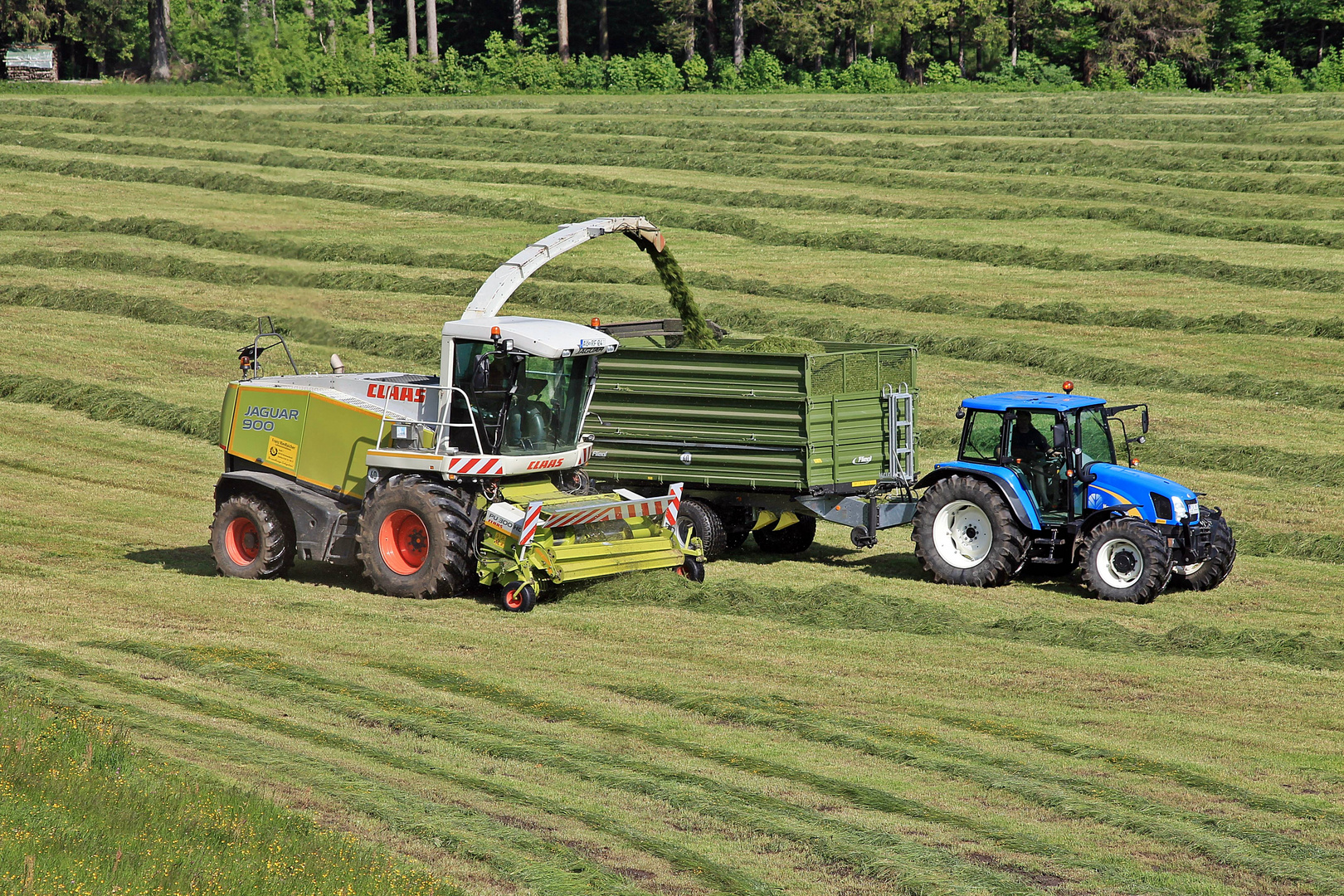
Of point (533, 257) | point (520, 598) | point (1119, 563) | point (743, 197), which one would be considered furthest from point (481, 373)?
point (743, 197)

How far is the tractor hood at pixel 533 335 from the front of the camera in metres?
13.9

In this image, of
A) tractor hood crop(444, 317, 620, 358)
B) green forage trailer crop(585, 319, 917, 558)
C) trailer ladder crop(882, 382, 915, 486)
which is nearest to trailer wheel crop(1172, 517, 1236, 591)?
green forage trailer crop(585, 319, 917, 558)

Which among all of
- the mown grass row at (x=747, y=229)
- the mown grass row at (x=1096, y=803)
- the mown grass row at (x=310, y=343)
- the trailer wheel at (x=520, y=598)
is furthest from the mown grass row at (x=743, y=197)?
the mown grass row at (x=1096, y=803)

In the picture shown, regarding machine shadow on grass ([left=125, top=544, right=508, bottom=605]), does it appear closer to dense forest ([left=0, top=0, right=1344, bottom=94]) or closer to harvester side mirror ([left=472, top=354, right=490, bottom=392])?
harvester side mirror ([left=472, top=354, right=490, bottom=392])

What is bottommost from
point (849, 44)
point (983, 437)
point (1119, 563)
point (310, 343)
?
point (1119, 563)

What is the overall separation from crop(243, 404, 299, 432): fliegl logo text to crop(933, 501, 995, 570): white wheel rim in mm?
6530

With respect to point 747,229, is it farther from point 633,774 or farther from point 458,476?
point 633,774

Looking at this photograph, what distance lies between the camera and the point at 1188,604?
45.7ft

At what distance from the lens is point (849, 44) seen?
217 feet

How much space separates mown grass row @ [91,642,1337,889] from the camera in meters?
7.92

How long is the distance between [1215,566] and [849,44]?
55.0m

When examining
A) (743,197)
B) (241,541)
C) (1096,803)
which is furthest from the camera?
(743,197)

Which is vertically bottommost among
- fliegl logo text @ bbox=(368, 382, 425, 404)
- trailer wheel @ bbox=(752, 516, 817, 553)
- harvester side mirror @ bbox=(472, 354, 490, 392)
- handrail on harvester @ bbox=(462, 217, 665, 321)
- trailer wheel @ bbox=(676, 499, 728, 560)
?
trailer wheel @ bbox=(752, 516, 817, 553)

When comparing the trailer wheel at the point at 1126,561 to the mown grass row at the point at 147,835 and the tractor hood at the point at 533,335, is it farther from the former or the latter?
the mown grass row at the point at 147,835
